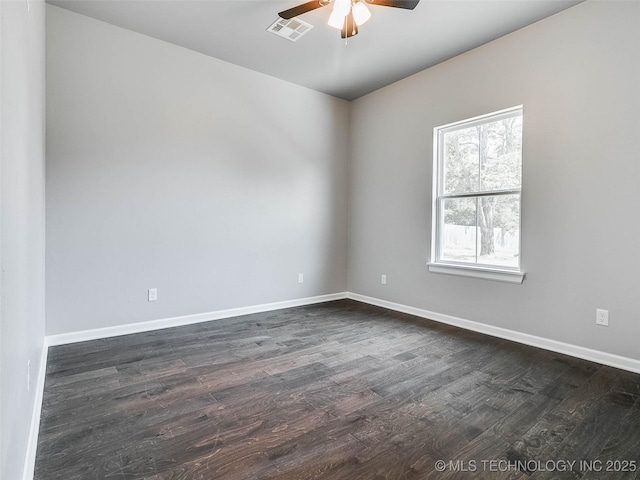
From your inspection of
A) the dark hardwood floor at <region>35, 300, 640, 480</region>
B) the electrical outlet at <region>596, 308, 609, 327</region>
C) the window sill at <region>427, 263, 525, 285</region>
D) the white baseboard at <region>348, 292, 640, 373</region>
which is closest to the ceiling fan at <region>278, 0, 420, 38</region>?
the window sill at <region>427, 263, 525, 285</region>

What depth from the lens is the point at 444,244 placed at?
3.85m

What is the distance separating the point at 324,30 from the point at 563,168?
8.13 feet

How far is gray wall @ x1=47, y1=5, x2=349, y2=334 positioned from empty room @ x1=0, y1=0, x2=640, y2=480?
2cm

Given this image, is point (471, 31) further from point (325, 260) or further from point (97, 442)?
point (97, 442)

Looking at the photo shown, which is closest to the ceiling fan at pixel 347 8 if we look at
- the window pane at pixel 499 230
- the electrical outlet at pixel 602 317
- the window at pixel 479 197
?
the window at pixel 479 197

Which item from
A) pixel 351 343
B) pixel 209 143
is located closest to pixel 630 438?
pixel 351 343

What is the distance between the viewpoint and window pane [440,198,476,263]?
357cm

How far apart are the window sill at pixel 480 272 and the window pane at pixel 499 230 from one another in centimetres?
11

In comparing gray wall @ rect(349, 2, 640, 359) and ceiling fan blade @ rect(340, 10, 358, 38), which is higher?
ceiling fan blade @ rect(340, 10, 358, 38)

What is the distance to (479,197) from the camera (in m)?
3.49

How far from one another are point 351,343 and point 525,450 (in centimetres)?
164

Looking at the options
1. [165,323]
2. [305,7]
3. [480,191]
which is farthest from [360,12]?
[165,323]

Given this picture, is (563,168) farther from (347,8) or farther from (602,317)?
(347,8)

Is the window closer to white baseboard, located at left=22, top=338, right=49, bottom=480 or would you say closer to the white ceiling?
the white ceiling
